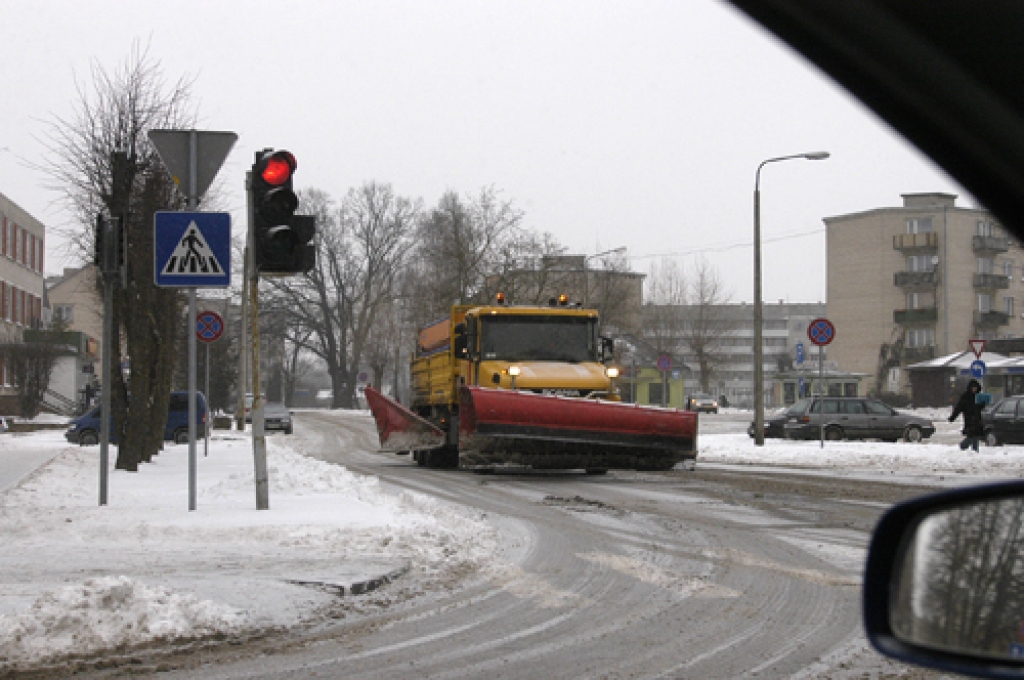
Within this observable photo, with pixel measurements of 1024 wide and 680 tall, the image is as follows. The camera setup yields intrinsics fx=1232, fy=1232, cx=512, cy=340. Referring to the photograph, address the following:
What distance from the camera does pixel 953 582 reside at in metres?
1.99

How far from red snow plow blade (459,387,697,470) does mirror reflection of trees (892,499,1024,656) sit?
15883mm

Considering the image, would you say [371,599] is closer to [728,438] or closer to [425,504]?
[425,504]

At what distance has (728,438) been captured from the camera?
33.5 m

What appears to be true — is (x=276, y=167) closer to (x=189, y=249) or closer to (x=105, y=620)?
(x=189, y=249)

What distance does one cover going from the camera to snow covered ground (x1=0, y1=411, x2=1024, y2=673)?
644cm

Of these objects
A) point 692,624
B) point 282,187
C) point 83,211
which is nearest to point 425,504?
point 282,187

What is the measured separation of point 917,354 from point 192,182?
7620cm

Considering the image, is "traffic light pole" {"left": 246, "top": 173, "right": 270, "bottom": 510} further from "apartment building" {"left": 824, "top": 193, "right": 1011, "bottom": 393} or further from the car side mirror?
"apartment building" {"left": 824, "top": 193, "right": 1011, "bottom": 393}

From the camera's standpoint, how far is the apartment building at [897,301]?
75.5m

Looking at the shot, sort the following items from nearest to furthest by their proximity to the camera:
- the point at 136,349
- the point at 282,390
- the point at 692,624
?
the point at 692,624 → the point at 136,349 → the point at 282,390

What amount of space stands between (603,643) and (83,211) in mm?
20129

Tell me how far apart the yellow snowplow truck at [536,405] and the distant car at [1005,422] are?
45.0 ft

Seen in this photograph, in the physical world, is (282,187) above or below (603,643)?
above

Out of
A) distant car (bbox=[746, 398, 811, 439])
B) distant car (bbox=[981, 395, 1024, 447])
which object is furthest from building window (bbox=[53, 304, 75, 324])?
distant car (bbox=[981, 395, 1024, 447])
